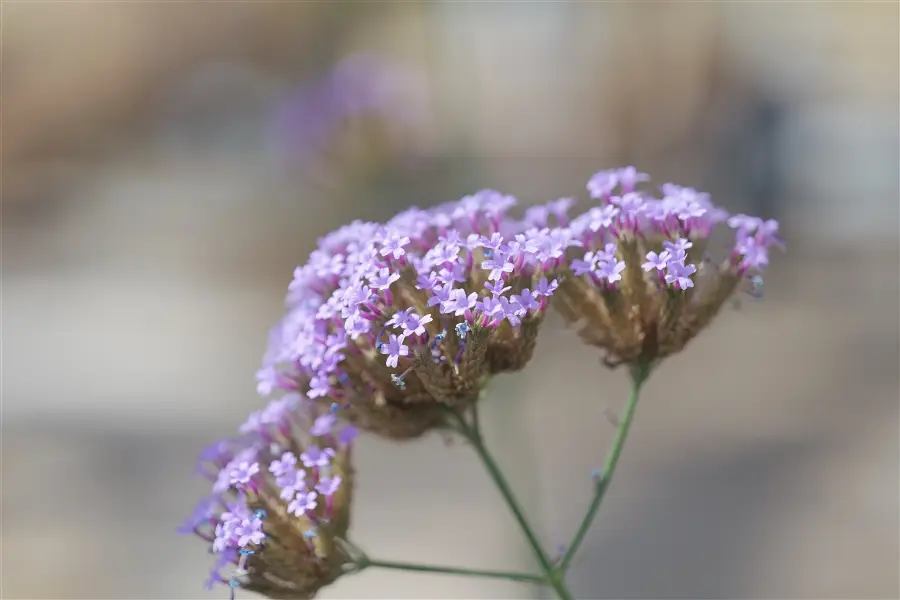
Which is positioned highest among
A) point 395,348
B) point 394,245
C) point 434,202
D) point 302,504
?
point 394,245

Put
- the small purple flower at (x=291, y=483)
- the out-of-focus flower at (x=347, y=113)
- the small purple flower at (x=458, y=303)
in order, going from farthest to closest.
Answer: the out-of-focus flower at (x=347, y=113)
the small purple flower at (x=291, y=483)
the small purple flower at (x=458, y=303)

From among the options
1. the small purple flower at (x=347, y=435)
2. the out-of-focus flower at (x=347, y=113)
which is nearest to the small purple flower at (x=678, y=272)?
the small purple flower at (x=347, y=435)

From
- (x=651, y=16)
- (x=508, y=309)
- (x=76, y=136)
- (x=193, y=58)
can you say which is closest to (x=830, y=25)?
(x=651, y=16)

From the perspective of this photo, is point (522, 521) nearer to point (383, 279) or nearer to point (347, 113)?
point (383, 279)

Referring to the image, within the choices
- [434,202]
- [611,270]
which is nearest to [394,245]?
[611,270]

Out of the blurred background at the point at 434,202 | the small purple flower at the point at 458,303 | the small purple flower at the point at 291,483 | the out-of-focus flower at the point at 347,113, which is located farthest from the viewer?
the blurred background at the point at 434,202

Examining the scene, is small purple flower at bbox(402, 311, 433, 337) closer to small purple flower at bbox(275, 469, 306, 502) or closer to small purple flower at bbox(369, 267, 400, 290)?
small purple flower at bbox(369, 267, 400, 290)

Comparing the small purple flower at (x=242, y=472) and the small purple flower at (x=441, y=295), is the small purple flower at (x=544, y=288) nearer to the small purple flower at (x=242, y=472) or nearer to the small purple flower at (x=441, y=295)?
the small purple flower at (x=441, y=295)
